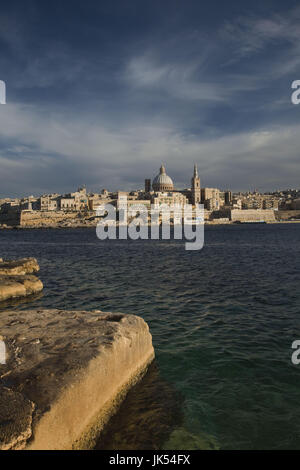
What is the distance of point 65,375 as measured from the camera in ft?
10.6

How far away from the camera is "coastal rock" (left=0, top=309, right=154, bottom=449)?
106 inches

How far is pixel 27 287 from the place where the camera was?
10.1 metres

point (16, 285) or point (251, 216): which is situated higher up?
point (251, 216)

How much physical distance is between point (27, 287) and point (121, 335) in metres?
6.87

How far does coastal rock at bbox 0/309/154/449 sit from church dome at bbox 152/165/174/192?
12446cm

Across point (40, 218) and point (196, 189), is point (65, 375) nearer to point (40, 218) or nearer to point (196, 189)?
point (40, 218)

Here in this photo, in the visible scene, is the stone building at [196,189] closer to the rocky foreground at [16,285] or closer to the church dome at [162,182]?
the church dome at [162,182]

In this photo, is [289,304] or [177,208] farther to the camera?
[177,208]

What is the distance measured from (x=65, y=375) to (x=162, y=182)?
12789cm

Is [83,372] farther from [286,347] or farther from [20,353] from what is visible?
[286,347]

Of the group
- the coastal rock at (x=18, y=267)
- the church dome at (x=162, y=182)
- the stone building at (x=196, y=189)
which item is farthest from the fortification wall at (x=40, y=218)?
the coastal rock at (x=18, y=267)

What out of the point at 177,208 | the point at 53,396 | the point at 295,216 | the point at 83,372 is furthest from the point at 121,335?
the point at 295,216

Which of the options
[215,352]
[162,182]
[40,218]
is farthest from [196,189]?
[215,352]

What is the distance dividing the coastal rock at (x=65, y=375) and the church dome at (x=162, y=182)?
12446 centimetres
